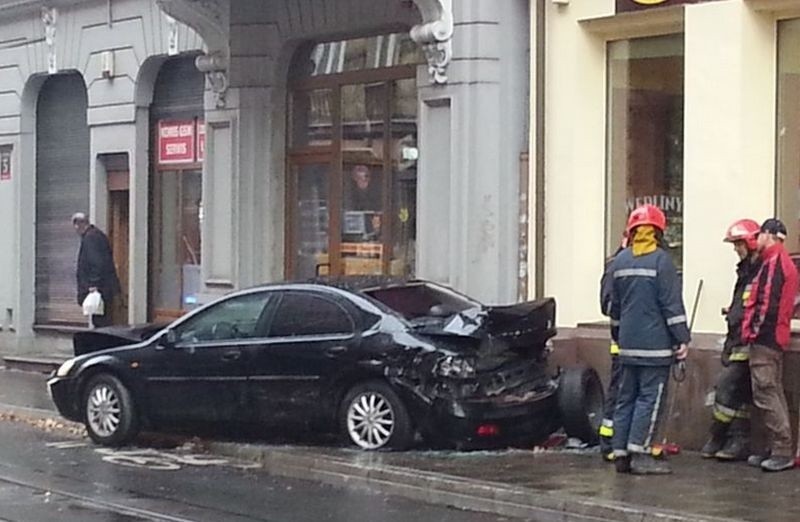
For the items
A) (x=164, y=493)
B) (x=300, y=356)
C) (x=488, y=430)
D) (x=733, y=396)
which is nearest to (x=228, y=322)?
(x=300, y=356)

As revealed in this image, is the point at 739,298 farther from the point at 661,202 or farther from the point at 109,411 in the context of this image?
the point at 109,411

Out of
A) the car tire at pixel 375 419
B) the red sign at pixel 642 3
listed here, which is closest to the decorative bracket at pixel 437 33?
the red sign at pixel 642 3

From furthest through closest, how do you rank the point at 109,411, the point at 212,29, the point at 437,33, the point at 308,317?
the point at 212,29 → the point at 437,33 → the point at 109,411 → the point at 308,317

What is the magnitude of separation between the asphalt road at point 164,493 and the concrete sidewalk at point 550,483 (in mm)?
169

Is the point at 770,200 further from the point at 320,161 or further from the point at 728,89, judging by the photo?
the point at 320,161

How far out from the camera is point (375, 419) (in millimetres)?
13727

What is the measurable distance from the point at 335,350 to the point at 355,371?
29 cm

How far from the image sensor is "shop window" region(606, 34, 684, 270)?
15742 mm

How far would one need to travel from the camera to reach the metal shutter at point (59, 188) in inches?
983

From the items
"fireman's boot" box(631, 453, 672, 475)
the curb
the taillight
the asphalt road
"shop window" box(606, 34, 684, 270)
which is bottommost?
the asphalt road

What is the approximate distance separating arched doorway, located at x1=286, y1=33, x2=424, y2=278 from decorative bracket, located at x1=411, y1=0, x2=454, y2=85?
76 centimetres

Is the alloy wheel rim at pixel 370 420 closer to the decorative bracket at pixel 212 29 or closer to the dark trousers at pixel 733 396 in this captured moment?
the dark trousers at pixel 733 396

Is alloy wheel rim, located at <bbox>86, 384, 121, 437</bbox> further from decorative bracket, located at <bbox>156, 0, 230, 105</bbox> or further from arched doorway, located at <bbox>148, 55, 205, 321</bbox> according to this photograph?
arched doorway, located at <bbox>148, 55, 205, 321</bbox>

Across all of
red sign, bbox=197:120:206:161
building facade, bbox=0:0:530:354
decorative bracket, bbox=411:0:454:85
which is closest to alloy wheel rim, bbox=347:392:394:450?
building facade, bbox=0:0:530:354
